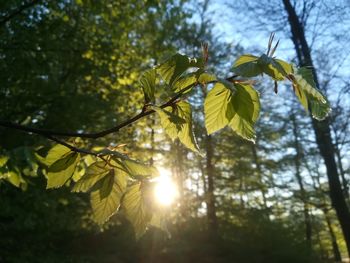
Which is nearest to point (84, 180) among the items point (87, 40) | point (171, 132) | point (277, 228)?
point (171, 132)

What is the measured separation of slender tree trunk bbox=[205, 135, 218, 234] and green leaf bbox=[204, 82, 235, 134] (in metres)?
16.2

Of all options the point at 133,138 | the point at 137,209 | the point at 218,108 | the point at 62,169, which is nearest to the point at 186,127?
the point at 218,108

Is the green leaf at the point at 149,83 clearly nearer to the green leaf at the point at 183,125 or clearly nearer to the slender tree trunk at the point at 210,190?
the green leaf at the point at 183,125

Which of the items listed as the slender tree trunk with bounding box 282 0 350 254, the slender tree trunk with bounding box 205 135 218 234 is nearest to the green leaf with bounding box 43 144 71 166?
the slender tree trunk with bounding box 282 0 350 254

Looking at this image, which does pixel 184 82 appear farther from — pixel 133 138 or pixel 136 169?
pixel 133 138

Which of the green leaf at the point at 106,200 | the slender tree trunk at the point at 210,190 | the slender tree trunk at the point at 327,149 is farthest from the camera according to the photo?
the slender tree trunk at the point at 210,190

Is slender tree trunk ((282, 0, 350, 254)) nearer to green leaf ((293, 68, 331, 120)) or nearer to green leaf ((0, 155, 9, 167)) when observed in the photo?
green leaf ((0, 155, 9, 167))

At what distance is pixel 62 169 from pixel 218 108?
415 millimetres

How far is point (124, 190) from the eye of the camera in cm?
88

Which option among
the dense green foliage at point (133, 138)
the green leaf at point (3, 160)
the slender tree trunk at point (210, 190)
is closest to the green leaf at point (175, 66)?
the dense green foliage at point (133, 138)

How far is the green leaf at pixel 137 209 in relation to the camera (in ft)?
2.72

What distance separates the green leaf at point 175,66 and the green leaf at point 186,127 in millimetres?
70

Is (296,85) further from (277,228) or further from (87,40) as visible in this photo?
(277,228)

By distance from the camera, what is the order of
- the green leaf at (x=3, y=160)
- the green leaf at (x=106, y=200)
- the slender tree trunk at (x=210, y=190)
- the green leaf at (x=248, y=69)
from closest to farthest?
the green leaf at (x=248, y=69) < the green leaf at (x=106, y=200) < the green leaf at (x=3, y=160) < the slender tree trunk at (x=210, y=190)
